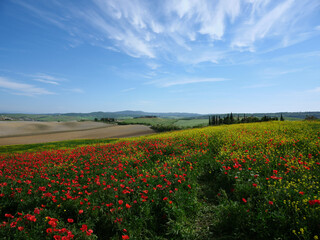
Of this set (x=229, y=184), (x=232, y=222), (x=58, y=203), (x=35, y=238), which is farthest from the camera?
(x=229, y=184)

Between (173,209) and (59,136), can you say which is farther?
(59,136)

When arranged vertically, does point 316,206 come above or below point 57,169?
above

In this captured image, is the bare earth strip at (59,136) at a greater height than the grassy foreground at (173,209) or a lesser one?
lesser

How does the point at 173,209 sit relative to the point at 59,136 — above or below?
above

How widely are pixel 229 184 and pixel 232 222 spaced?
2.06 meters

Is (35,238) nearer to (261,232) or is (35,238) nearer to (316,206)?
(261,232)

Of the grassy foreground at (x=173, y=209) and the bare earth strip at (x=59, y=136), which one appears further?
Result: the bare earth strip at (x=59, y=136)

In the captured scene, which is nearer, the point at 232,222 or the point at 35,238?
the point at 35,238

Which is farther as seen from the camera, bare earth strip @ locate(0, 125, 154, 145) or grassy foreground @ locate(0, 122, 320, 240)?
bare earth strip @ locate(0, 125, 154, 145)

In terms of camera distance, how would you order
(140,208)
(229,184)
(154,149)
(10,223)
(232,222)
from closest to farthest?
(10,223) < (232,222) < (140,208) < (229,184) < (154,149)

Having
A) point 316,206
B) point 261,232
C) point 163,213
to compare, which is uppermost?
point 316,206

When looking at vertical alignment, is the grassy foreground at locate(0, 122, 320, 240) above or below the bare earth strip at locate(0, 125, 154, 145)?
above

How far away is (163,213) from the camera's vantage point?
4688mm

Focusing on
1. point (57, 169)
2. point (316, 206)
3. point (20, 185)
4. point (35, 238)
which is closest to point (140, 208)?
point (35, 238)
